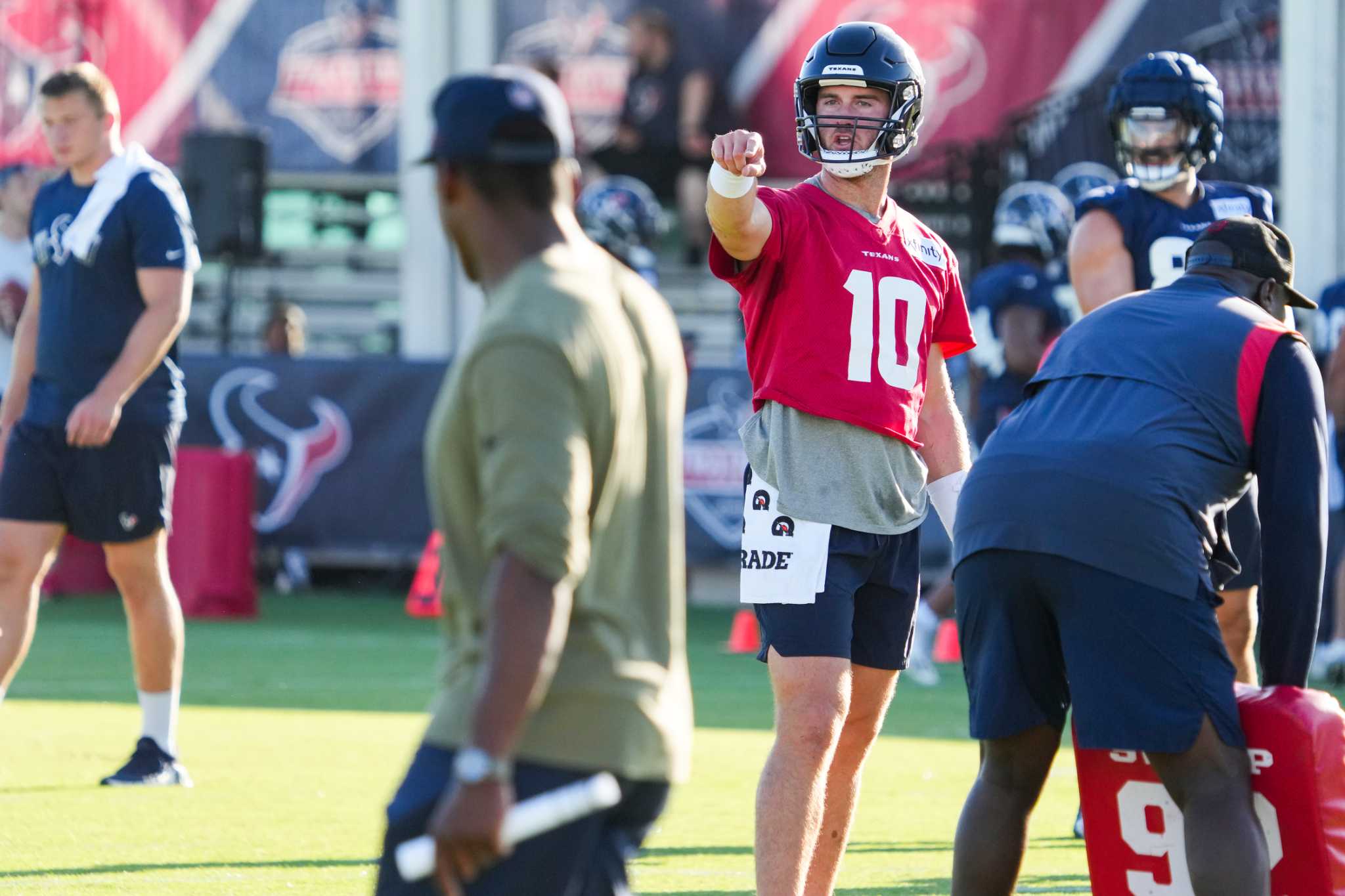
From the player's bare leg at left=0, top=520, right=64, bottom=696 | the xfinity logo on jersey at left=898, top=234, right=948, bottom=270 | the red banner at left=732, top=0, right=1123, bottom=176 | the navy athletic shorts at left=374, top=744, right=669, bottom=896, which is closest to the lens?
the navy athletic shorts at left=374, top=744, right=669, bottom=896

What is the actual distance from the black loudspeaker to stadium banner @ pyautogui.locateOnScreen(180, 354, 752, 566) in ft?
8.49

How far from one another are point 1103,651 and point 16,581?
13.2 feet

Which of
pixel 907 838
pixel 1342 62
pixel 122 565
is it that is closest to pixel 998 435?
pixel 907 838

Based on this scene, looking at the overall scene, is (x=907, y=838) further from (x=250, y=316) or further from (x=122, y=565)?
(x=250, y=316)

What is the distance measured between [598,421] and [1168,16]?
14.8 metres

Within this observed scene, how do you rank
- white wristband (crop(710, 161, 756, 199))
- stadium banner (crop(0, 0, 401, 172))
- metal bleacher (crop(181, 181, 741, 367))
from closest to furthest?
white wristband (crop(710, 161, 756, 199))
stadium banner (crop(0, 0, 401, 172))
metal bleacher (crop(181, 181, 741, 367))

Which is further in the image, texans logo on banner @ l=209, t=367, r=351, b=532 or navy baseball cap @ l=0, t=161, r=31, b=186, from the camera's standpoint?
texans logo on banner @ l=209, t=367, r=351, b=532

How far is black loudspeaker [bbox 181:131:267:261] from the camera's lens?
16.7m

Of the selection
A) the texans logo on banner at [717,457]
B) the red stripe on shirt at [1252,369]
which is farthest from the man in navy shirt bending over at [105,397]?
the texans logo on banner at [717,457]

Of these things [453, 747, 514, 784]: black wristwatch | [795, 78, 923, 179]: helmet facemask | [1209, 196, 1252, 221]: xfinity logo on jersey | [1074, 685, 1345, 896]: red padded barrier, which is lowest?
[1074, 685, 1345, 896]: red padded barrier

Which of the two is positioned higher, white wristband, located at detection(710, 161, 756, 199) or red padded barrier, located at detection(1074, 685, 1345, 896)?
white wristband, located at detection(710, 161, 756, 199)

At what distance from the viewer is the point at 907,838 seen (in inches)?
257

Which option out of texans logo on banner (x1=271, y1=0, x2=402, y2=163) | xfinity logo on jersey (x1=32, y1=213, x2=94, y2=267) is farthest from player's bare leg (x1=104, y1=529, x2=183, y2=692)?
texans logo on banner (x1=271, y1=0, x2=402, y2=163)

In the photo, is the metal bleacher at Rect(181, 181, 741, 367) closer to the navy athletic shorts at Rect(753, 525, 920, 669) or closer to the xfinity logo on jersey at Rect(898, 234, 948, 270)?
the xfinity logo on jersey at Rect(898, 234, 948, 270)
